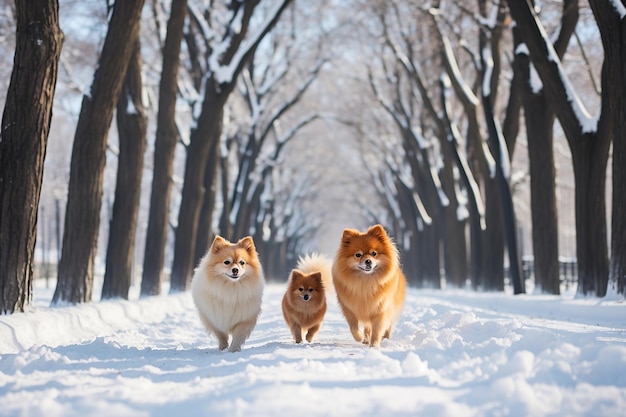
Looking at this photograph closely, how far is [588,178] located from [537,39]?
2.91 meters

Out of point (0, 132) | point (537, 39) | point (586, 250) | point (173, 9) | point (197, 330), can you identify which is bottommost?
point (197, 330)

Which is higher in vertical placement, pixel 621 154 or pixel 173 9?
pixel 173 9

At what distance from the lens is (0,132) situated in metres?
10.0

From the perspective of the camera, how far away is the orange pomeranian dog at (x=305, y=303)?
950 cm

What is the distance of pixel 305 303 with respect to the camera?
9.52 m

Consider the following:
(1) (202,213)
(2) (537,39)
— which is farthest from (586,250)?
(1) (202,213)

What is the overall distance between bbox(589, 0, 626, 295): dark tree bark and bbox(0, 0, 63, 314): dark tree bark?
333 inches

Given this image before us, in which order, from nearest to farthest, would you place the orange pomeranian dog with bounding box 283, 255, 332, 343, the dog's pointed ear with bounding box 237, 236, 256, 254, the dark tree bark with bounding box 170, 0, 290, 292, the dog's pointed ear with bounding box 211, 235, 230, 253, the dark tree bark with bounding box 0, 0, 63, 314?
1. the dog's pointed ear with bounding box 211, 235, 230, 253
2. the dog's pointed ear with bounding box 237, 236, 256, 254
3. the orange pomeranian dog with bounding box 283, 255, 332, 343
4. the dark tree bark with bounding box 0, 0, 63, 314
5. the dark tree bark with bounding box 170, 0, 290, 292

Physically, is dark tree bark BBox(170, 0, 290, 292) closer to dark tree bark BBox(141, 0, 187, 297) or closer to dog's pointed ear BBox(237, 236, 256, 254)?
dark tree bark BBox(141, 0, 187, 297)

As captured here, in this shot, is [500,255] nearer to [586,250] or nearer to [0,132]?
[586,250]

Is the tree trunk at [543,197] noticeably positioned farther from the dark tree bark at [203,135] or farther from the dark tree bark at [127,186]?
the dark tree bark at [127,186]

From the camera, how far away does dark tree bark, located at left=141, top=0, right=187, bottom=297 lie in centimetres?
1909

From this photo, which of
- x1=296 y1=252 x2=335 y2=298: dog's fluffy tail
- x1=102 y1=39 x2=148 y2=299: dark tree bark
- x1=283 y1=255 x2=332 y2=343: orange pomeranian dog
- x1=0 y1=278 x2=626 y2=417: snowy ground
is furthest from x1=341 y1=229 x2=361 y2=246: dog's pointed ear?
x1=102 y1=39 x2=148 y2=299: dark tree bark

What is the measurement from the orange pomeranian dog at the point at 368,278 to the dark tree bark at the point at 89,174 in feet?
19.0
